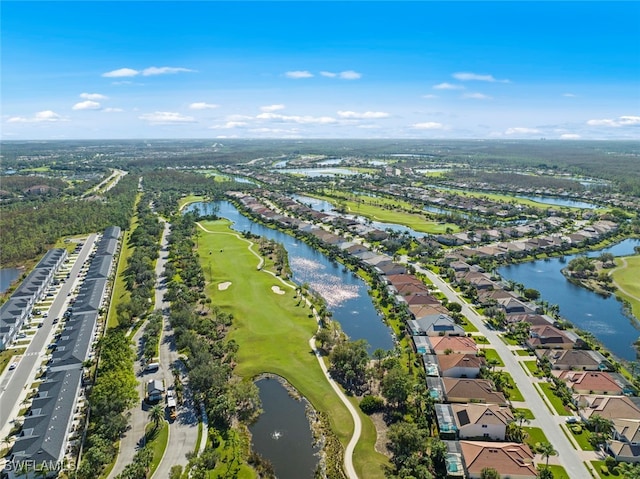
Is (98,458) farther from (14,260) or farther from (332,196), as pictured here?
(332,196)

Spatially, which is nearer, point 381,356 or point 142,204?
point 381,356

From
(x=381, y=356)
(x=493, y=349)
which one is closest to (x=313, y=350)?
(x=381, y=356)

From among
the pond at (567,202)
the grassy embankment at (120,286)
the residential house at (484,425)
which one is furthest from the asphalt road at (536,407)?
the pond at (567,202)

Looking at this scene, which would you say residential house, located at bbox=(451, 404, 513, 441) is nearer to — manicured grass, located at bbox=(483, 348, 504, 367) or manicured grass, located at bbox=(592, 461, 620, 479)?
manicured grass, located at bbox=(592, 461, 620, 479)

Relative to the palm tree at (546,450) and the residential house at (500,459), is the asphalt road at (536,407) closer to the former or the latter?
the palm tree at (546,450)

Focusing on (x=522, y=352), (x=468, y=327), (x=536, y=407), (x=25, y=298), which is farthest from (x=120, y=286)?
(x=536, y=407)

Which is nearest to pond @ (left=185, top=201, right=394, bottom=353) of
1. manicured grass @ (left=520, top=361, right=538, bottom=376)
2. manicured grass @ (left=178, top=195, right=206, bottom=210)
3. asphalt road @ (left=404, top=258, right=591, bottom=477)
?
asphalt road @ (left=404, top=258, right=591, bottom=477)

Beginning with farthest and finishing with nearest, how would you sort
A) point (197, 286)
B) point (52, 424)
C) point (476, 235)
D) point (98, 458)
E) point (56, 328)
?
point (476, 235) < point (197, 286) < point (56, 328) < point (52, 424) < point (98, 458)

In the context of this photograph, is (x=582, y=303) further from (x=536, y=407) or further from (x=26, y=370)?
(x=26, y=370)

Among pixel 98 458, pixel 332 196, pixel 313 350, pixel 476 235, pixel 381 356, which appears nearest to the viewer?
pixel 98 458
